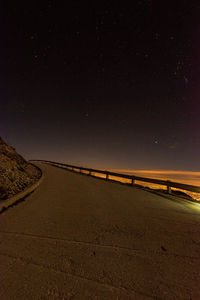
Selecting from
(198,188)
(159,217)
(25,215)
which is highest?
(198,188)

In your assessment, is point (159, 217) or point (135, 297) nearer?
point (135, 297)

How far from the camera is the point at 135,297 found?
1797mm

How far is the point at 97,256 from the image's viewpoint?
8.42 ft

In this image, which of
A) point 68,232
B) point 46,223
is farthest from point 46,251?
point 46,223

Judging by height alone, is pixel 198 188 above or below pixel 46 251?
above

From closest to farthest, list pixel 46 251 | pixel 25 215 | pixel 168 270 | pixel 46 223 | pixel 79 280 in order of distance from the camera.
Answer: pixel 79 280 → pixel 168 270 → pixel 46 251 → pixel 46 223 → pixel 25 215

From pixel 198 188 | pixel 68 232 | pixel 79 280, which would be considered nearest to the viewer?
pixel 79 280

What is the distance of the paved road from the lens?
190 centimetres

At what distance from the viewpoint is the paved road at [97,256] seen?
1.90 meters

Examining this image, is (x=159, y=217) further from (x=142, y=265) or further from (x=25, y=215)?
(x=25, y=215)

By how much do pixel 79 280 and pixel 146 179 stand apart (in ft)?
31.9

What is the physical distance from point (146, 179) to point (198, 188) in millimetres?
3957

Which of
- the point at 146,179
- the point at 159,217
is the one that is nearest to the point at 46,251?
the point at 159,217

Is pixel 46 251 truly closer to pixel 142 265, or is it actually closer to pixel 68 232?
pixel 68 232
